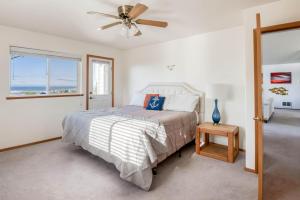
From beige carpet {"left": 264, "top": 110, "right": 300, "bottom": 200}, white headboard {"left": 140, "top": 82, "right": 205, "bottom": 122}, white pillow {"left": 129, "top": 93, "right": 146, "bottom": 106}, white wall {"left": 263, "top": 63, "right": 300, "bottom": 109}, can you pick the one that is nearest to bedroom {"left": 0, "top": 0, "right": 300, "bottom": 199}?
white headboard {"left": 140, "top": 82, "right": 205, "bottom": 122}

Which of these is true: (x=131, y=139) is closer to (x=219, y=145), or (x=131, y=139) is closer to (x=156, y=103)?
(x=156, y=103)

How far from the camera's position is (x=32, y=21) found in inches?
120

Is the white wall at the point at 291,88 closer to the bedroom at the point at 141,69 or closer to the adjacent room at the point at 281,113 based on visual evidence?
the adjacent room at the point at 281,113

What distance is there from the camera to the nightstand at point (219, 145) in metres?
2.75

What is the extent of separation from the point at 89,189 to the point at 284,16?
3.36m

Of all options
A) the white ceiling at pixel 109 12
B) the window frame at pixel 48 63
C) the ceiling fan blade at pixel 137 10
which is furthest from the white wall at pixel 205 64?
the ceiling fan blade at pixel 137 10

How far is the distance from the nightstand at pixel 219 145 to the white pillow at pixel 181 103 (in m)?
0.54

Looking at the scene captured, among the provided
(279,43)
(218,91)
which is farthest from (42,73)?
(279,43)

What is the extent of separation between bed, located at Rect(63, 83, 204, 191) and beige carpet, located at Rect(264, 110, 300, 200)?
4.29 ft

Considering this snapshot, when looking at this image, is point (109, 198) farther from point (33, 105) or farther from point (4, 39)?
point (4, 39)

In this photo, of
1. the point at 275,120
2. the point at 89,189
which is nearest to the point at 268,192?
the point at 89,189

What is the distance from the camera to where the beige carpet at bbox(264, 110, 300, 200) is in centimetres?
200

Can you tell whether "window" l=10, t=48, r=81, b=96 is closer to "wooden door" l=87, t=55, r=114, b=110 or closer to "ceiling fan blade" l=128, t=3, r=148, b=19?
"wooden door" l=87, t=55, r=114, b=110

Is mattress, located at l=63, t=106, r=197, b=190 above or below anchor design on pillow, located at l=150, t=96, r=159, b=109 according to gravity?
below
